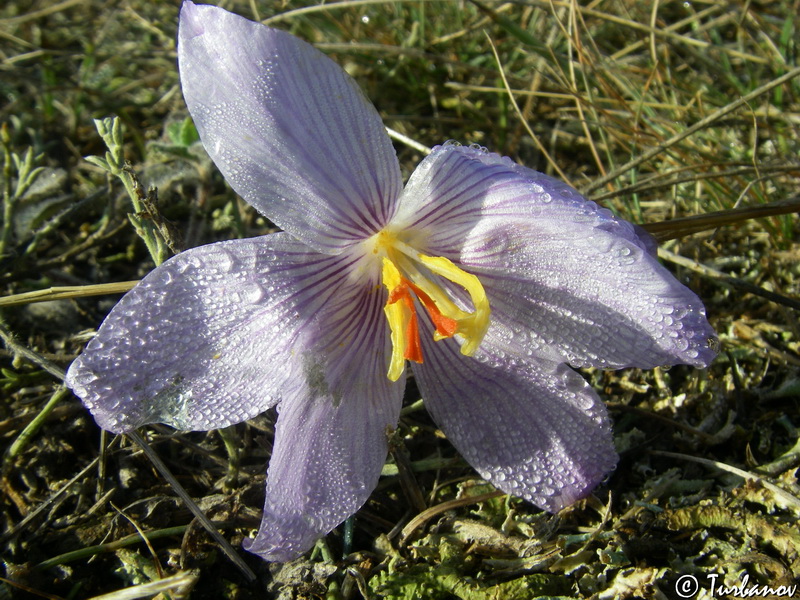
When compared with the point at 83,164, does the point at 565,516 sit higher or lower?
lower

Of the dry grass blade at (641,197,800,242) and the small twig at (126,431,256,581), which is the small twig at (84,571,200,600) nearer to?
the small twig at (126,431,256,581)

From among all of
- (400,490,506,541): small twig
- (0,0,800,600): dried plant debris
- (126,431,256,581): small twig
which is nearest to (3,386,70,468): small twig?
(0,0,800,600): dried plant debris

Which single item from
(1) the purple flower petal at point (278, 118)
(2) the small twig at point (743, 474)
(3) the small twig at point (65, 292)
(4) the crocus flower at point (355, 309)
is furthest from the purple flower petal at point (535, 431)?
(3) the small twig at point (65, 292)

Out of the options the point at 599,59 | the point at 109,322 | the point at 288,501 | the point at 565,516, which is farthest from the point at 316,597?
the point at 599,59

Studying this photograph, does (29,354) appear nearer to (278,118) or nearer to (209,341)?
(209,341)

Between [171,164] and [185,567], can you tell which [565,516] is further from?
[171,164]
